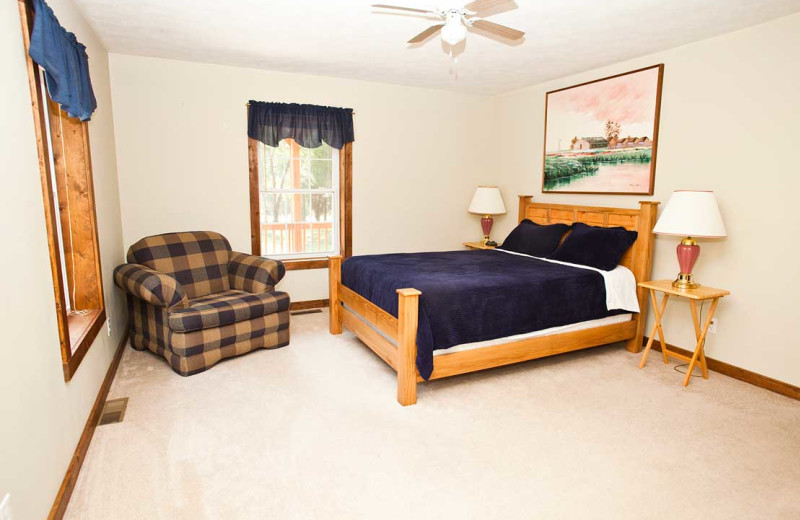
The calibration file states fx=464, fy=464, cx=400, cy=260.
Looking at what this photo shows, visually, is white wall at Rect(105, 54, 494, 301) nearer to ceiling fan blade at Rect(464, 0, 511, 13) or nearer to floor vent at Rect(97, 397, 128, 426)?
floor vent at Rect(97, 397, 128, 426)

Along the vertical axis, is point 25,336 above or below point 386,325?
above

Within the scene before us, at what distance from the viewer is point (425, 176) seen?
5.43 m

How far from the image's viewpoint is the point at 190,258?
3.87 meters

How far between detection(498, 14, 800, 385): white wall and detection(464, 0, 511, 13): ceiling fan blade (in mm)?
2191

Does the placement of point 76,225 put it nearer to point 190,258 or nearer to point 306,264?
point 190,258

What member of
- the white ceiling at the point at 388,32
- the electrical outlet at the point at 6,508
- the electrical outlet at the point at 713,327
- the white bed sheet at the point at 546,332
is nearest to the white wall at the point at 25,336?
the electrical outlet at the point at 6,508

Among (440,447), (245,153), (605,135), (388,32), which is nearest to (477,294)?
(440,447)

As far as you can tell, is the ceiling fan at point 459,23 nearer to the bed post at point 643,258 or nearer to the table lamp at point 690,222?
the table lamp at point 690,222

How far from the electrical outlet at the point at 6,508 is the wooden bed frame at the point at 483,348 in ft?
6.18

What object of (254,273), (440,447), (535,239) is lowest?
(440,447)

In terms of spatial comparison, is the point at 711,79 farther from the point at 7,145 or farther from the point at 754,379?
the point at 7,145

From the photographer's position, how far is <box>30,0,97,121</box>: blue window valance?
75.6 inches

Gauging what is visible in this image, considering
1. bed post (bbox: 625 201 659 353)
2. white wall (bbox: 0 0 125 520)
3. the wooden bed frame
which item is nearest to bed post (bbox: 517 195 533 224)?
the wooden bed frame

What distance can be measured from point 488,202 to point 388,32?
2.42 m
